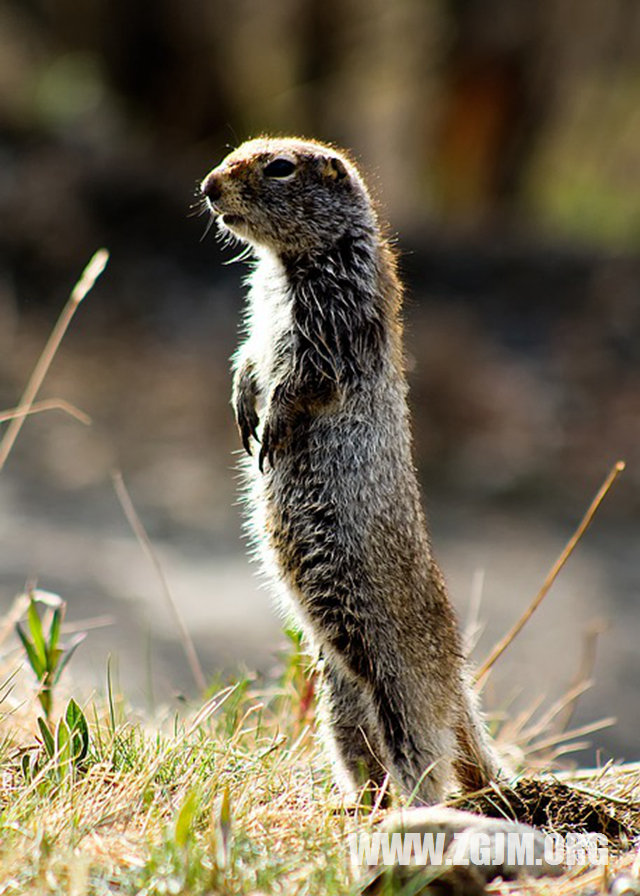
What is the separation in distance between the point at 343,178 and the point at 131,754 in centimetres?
186

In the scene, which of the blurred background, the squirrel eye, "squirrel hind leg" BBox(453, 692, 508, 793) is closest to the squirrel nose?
the squirrel eye

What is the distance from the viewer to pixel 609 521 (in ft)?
36.6

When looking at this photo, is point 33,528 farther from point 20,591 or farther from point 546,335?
point 546,335

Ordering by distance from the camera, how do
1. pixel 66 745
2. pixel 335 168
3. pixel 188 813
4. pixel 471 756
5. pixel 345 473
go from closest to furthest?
pixel 188 813 → pixel 66 745 → pixel 345 473 → pixel 471 756 → pixel 335 168

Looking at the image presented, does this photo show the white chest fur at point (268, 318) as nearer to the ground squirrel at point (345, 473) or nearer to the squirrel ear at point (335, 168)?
the ground squirrel at point (345, 473)

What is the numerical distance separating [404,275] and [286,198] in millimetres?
4011

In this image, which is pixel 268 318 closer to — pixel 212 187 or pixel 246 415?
pixel 246 415

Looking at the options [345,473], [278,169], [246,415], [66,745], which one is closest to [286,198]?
[278,169]

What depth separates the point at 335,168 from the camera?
12.2 ft

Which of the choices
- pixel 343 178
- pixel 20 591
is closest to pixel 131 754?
pixel 343 178

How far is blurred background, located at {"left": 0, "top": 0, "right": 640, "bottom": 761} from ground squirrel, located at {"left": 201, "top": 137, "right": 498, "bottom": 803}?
3700 millimetres

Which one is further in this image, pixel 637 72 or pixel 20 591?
pixel 637 72

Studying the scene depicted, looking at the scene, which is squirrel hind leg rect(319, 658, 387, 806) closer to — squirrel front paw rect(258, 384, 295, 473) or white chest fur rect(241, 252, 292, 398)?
squirrel front paw rect(258, 384, 295, 473)

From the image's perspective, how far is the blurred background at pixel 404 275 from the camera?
9133 millimetres
